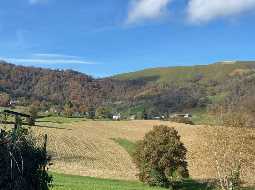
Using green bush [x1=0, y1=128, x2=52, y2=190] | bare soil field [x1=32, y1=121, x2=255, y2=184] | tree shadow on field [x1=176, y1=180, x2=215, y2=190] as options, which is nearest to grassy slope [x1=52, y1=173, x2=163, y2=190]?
tree shadow on field [x1=176, y1=180, x2=215, y2=190]

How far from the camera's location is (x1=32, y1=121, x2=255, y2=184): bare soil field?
41531 mm

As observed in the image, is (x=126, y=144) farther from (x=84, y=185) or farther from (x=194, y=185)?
(x=84, y=185)

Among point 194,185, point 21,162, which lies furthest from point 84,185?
point 21,162

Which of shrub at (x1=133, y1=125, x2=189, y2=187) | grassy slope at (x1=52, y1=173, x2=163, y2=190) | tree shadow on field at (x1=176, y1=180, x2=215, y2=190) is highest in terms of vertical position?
shrub at (x1=133, y1=125, x2=189, y2=187)

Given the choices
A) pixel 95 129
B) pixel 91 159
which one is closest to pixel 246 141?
pixel 91 159

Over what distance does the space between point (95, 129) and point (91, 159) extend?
4851cm

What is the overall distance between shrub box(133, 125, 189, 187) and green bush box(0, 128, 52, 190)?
3645cm

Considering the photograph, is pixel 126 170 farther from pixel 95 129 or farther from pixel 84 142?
pixel 95 129

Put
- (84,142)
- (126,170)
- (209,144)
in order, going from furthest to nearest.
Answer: (84,142) < (126,170) < (209,144)

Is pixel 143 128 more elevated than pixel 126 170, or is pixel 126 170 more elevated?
pixel 143 128

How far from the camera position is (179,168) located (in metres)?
49.1

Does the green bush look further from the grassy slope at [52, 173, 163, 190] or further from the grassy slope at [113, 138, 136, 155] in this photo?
the grassy slope at [113, 138, 136, 155]

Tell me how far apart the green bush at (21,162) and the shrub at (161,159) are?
36447 mm

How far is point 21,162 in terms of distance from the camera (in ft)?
36.0
